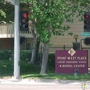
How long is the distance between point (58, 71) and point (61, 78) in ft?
10.6

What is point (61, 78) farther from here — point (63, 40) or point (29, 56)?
point (63, 40)

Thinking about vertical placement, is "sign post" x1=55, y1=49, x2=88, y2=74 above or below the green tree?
below

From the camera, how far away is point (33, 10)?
1811 cm

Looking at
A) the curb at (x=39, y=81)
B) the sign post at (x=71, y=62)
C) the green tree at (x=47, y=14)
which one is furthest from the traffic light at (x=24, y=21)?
the sign post at (x=71, y=62)

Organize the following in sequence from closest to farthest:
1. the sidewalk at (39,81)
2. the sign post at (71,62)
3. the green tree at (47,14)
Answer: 1. the sidewalk at (39,81)
2. the green tree at (47,14)
3. the sign post at (71,62)

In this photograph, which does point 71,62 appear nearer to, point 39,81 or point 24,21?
point 39,81

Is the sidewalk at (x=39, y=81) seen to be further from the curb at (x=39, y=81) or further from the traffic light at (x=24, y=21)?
the traffic light at (x=24, y=21)

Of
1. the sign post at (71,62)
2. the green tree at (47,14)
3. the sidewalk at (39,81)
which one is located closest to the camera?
the sidewalk at (39,81)

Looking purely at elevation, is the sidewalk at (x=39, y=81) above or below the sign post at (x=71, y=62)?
below

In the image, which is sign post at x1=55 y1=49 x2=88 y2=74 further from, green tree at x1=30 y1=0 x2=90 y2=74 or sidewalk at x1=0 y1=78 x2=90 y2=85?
sidewalk at x1=0 y1=78 x2=90 y2=85

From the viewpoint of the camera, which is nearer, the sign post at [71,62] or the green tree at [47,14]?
the green tree at [47,14]

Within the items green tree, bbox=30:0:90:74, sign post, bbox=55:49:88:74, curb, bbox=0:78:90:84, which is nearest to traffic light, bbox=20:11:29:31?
green tree, bbox=30:0:90:74

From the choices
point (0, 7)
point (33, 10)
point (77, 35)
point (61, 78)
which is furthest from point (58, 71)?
point (77, 35)

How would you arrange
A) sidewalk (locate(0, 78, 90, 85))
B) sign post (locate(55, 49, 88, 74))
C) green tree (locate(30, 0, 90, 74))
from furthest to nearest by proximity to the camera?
1. sign post (locate(55, 49, 88, 74))
2. green tree (locate(30, 0, 90, 74))
3. sidewalk (locate(0, 78, 90, 85))
